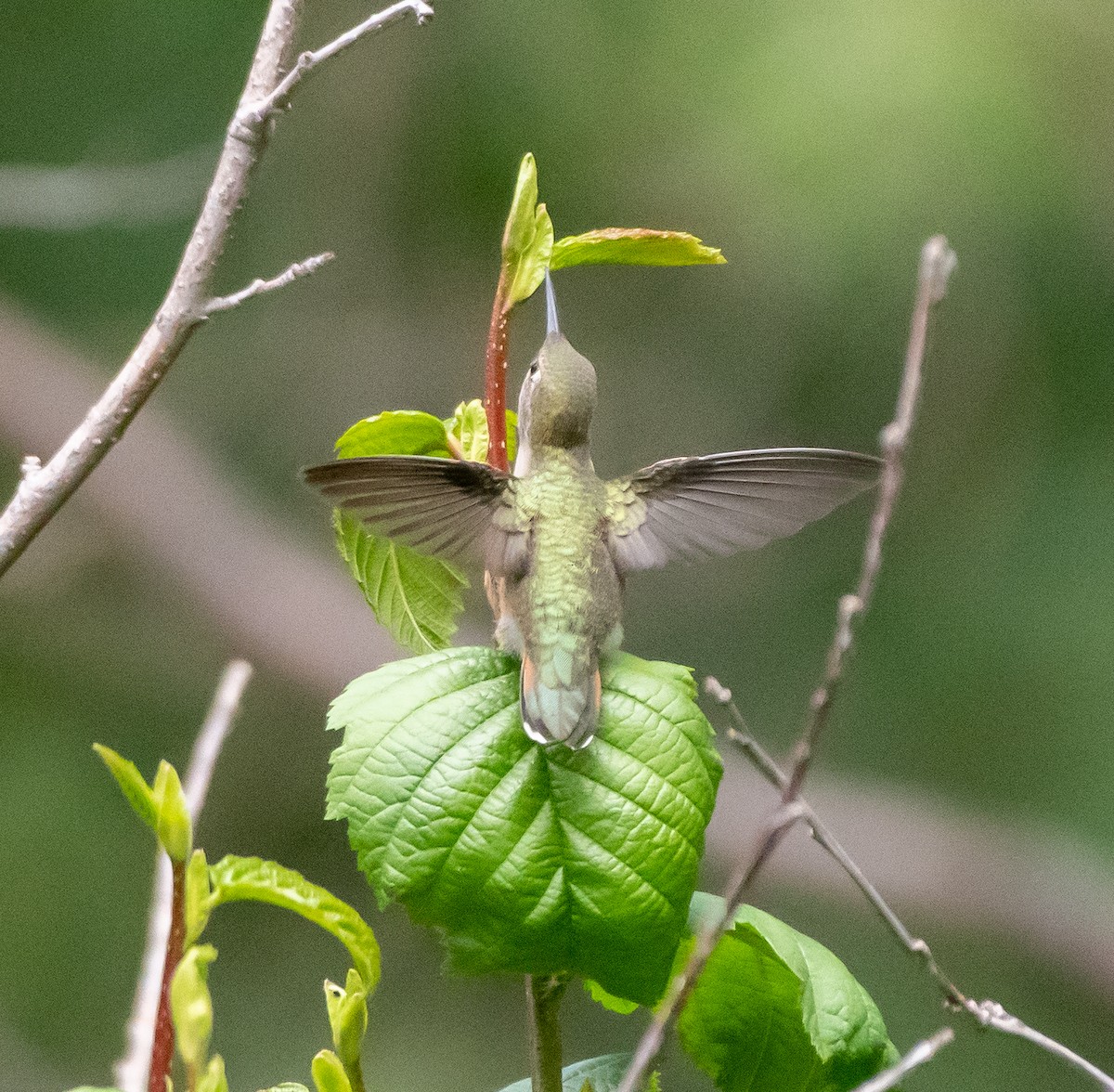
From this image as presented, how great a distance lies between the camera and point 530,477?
3.44ft

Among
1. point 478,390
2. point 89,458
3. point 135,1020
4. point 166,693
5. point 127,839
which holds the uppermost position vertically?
point 478,390

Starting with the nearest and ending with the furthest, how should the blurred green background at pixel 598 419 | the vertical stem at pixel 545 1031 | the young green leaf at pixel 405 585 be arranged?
the vertical stem at pixel 545 1031
the young green leaf at pixel 405 585
the blurred green background at pixel 598 419

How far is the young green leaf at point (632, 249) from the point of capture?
0.87 m

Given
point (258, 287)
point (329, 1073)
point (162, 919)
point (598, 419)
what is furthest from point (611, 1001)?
point (598, 419)

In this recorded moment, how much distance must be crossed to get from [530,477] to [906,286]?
8.58 feet

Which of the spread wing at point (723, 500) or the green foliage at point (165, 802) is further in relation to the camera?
the spread wing at point (723, 500)

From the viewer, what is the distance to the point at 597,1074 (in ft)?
2.95

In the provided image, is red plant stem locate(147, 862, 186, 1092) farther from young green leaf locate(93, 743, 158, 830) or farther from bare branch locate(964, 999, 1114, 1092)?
bare branch locate(964, 999, 1114, 1092)

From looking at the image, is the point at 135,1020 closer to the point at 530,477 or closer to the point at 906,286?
the point at 530,477

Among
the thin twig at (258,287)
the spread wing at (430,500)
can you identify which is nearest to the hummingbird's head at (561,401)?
the spread wing at (430,500)

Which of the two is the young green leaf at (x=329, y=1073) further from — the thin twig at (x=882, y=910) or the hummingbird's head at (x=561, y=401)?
the hummingbird's head at (x=561, y=401)

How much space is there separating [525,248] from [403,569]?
0.26 metres

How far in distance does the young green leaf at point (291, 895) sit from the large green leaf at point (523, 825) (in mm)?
78

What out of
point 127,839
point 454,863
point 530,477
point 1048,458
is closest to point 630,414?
point 1048,458
